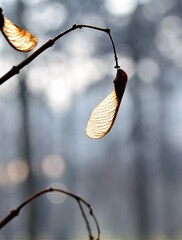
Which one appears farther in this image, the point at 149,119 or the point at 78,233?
the point at 78,233

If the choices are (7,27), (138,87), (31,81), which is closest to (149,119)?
(138,87)

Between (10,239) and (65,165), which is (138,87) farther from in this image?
(10,239)

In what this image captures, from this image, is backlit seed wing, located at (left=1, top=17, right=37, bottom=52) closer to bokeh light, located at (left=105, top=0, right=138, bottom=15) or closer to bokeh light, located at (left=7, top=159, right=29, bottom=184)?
bokeh light, located at (left=105, top=0, right=138, bottom=15)

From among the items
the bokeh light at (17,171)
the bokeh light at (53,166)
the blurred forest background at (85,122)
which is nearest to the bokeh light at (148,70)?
the blurred forest background at (85,122)

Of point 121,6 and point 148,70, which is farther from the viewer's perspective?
point 148,70

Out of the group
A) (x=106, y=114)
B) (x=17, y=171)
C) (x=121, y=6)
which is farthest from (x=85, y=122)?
(x=106, y=114)

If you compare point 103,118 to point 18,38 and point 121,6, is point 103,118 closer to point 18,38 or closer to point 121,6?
point 18,38
